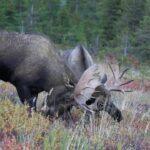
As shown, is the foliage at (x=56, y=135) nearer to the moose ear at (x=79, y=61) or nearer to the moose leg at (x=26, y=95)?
the moose leg at (x=26, y=95)

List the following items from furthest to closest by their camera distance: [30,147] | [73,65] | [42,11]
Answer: [42,11], [73,65], [30,147]

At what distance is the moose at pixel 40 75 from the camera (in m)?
8.22

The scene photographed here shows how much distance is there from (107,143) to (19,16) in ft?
132

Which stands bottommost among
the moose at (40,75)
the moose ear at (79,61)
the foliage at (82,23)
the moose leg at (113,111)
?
the foliage at (82,23)


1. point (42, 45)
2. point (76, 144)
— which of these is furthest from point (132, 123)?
point (76, 144)

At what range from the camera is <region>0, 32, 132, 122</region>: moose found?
324 inches

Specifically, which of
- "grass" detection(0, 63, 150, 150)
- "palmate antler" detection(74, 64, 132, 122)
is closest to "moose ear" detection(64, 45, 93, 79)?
"palmate antler" detection(74, 64, 132, 122)

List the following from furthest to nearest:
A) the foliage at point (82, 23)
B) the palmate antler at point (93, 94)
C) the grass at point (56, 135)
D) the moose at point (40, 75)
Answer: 1. the foliage at point (82, 23)
2. the moose at point (40, 75)
3. the palmate antler at point (93, 94)
4. the grass at point (56, 135)

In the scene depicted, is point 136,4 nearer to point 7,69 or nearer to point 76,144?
point 7,69

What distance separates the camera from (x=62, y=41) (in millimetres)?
45188


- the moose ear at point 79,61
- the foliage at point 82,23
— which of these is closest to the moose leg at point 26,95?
the moose ear at point 79,61

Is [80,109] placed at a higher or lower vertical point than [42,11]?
higher

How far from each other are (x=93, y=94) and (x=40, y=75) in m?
0.95

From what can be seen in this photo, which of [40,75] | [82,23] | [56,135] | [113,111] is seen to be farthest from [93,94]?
[82,23]
